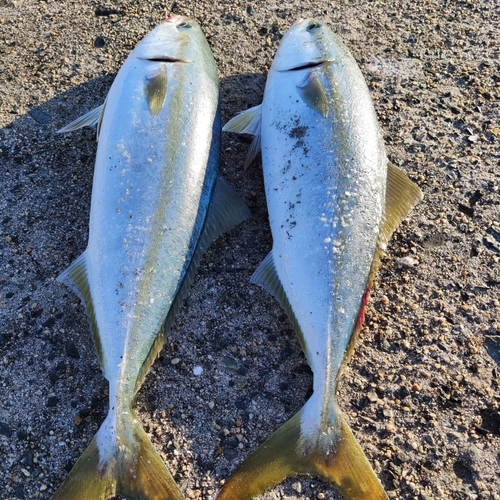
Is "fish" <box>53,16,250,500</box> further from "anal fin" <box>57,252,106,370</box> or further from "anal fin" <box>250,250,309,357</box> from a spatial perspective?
"anal fin" <box>250,250,309,357</box>

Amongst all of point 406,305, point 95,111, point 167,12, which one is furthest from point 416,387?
point 167,12

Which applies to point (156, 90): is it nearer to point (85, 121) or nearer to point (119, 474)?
point (85, 121)

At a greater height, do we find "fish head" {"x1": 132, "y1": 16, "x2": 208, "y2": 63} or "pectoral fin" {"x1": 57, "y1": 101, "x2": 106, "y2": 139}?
"fish head" {"x1": 132, "y1": 16, "x2": 208, "y2": 63}

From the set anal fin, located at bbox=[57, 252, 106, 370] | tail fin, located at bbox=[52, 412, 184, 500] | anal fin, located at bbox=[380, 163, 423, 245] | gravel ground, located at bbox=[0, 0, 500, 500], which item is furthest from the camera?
anal fin, located at bbox=[380, 163, 423, 245]

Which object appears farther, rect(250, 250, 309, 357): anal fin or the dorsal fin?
the dorsal fin

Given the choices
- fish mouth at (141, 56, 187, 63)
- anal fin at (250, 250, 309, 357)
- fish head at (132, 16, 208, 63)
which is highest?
fish head at (132, 16, 208, 63)

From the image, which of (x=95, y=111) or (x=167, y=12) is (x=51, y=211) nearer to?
(x=95, y=111)

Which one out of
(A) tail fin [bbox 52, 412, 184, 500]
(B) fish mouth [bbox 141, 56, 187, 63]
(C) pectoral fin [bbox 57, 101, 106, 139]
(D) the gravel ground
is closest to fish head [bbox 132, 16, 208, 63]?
(B) fish mouth [bbox 141, 56, 187, 63]
